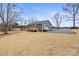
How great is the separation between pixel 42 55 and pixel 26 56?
7.2 inches

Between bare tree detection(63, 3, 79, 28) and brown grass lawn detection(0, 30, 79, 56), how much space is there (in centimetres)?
16

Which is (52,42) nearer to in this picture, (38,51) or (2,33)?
(38,51)

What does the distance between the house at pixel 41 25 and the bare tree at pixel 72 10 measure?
0.26 m

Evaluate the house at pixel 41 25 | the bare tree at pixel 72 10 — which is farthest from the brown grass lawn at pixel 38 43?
the bare tree at pixel 72 10

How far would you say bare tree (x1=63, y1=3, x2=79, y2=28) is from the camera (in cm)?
231

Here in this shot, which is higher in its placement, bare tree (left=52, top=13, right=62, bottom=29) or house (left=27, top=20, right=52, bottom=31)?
bare tree (left=52, top=13, right=62, bottom=29)

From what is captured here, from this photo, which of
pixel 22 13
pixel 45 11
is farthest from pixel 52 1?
pixel 22 13

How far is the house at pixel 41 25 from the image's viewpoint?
7.63ft

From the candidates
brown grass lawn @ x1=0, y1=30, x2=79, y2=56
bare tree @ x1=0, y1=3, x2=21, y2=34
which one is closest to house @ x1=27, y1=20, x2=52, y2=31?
brown grass lawn @ x1=0, y1=30, x2=79, y2=56

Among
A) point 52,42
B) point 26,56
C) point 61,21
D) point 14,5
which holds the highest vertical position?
point 14,5

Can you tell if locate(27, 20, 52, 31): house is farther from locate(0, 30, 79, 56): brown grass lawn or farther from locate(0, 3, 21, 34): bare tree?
locate(0, 3, 21, 34): bare tree

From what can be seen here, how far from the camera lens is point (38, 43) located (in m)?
2.33

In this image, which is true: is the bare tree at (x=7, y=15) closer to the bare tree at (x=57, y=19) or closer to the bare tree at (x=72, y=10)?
the bare tree at (x=57, y=19)

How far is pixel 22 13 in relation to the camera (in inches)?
92.3
